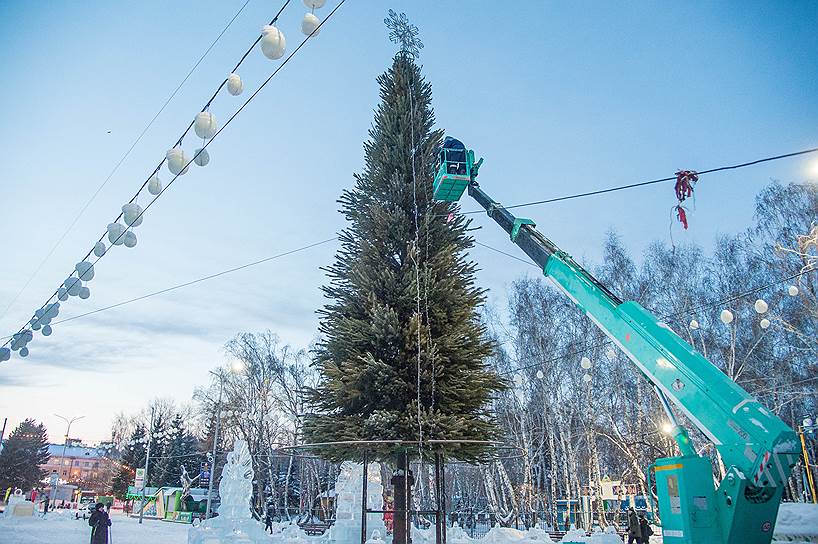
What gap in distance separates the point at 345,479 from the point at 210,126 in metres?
12.9

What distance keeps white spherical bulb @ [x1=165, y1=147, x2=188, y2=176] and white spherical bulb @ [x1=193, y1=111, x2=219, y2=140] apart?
57cm

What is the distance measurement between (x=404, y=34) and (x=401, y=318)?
7.10 meters

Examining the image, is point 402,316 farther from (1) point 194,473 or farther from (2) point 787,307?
(1) point 194,473

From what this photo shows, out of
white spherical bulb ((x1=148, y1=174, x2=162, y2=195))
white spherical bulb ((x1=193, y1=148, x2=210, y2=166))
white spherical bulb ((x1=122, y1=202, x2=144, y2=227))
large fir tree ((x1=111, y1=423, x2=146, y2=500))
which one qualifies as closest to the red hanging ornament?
white spherical bulb ((x1=193, y1=148, x2=210, y2=166))

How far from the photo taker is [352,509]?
15.5 m

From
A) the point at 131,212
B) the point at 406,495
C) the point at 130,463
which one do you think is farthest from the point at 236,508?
the point at 130,463

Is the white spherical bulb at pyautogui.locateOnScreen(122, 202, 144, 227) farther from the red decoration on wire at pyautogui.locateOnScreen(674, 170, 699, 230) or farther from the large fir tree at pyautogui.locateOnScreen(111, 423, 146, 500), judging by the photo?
the large fir tree at pyautogui.locateOnScreen(111, 423, 146, 500)

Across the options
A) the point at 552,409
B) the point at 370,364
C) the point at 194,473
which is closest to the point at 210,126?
the point at 370,364

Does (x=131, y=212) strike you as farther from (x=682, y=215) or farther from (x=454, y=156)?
(x=682, y=215)

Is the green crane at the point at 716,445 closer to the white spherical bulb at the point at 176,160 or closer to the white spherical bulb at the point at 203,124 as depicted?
the white spherical bulb at the point at 203,124

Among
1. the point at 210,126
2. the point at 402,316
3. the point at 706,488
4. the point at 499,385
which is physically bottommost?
the point at 706,488

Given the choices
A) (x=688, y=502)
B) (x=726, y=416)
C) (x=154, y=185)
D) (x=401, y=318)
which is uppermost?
(x=154, y=185)

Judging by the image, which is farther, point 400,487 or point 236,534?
point 236,534

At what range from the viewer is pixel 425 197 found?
12.6 metres
